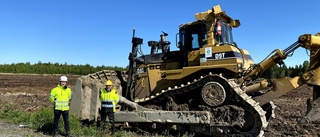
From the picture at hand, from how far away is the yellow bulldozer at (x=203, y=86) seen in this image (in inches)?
345

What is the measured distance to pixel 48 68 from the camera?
2141 inches

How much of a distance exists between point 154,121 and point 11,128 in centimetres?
414

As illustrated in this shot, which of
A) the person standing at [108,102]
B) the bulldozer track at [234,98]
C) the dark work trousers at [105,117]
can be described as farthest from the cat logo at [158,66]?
the dark work trousers at [105,117]

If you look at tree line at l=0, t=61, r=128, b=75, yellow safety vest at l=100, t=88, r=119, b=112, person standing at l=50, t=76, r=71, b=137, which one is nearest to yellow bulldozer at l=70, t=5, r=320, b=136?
yellow safety vest at l=100, t=88, r=119, b=112

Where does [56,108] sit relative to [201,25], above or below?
below

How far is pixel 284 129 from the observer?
34.8 ft

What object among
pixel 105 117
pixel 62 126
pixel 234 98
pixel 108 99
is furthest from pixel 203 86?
pixel 62 126

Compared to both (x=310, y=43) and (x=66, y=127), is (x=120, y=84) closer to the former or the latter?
(x=66, y=127)

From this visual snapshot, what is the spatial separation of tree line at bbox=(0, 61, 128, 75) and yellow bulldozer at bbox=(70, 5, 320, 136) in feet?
135

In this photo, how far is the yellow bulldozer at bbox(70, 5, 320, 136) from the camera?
28.7 feet

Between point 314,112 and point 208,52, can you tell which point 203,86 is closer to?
point 208,52

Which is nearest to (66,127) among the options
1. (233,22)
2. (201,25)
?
(201,25)

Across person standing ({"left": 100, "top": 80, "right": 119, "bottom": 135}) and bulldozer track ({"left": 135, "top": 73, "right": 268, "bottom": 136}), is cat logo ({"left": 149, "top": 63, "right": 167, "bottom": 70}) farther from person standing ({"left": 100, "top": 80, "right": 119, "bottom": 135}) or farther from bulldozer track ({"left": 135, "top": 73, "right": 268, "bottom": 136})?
person standing ({"left": 100, "top": 80, "right": 119, "bottom": 135})

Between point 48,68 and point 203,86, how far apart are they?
4887 cm
